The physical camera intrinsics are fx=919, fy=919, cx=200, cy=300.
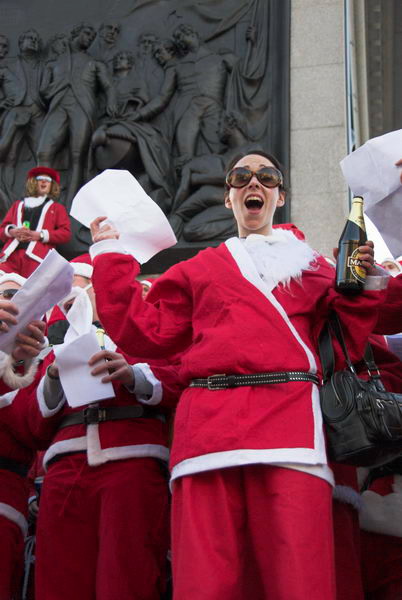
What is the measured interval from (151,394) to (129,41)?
15.7 feet

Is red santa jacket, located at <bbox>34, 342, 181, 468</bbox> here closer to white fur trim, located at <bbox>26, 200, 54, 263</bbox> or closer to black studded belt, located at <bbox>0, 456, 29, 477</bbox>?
black studded belt, located at <bbox>0, 456, 29, 477</bbox>

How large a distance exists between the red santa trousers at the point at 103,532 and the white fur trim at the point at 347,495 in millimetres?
743

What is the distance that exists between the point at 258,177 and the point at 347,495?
122cm

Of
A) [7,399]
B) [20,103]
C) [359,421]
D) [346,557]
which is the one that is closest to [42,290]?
[7,399]

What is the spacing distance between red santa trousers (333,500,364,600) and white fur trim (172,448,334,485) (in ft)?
1.51

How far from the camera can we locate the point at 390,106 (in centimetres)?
1257

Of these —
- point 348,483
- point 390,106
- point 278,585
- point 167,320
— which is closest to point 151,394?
point 167,320

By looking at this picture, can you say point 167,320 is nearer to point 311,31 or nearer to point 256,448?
point 256,448

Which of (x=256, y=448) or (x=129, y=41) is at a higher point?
(x=129, y=41)

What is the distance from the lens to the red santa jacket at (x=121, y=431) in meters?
3.68

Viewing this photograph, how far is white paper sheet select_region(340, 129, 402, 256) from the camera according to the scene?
11.8 feet

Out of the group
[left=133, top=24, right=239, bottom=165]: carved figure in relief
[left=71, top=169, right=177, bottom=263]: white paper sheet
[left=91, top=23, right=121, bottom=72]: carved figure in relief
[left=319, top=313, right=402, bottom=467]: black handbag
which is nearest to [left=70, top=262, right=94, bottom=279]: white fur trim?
[left=71, top=169, right=177, bottom=263]: white paper sheet

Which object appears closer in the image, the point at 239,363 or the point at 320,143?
the point at 239,363

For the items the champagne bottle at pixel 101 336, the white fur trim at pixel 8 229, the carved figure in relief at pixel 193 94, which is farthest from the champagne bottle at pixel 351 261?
the white fur trim at pixel 8 229
